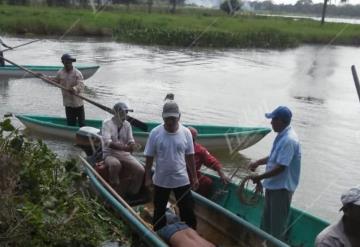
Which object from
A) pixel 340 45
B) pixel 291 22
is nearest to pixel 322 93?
pixel 340 45

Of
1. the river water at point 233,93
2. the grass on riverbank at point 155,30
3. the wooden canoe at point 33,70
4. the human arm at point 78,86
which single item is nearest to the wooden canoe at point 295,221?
the river water at point 233,93

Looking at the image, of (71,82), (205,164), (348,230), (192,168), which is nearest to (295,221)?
(192,168)

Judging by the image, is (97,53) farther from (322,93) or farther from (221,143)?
(221,143)

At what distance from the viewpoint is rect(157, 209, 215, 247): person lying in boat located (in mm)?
4797

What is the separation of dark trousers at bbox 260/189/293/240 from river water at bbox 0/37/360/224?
2.77 m

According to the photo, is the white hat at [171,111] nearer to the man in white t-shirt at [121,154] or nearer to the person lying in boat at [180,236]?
the person lying in boat at [180,236]

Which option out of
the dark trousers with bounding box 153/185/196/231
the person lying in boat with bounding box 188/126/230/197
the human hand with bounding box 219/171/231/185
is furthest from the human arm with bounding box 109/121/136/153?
the dark trousers with bounding box 153/185/196/231

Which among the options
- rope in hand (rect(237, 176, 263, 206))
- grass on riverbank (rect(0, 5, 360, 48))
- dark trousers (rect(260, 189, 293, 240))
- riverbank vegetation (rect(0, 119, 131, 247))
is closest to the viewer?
riverbank vegetation (rect(0, 119, 131, 247))

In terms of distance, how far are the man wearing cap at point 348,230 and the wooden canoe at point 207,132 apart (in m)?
6.81

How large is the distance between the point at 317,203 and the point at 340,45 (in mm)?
35119

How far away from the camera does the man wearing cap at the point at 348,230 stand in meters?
2.88

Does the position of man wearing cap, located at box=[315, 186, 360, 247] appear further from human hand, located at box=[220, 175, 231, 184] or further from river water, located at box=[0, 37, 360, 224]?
river water, located at box=[0, 37, 360, 224]

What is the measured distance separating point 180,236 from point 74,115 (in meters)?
5.77

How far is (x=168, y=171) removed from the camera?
5.12 m
